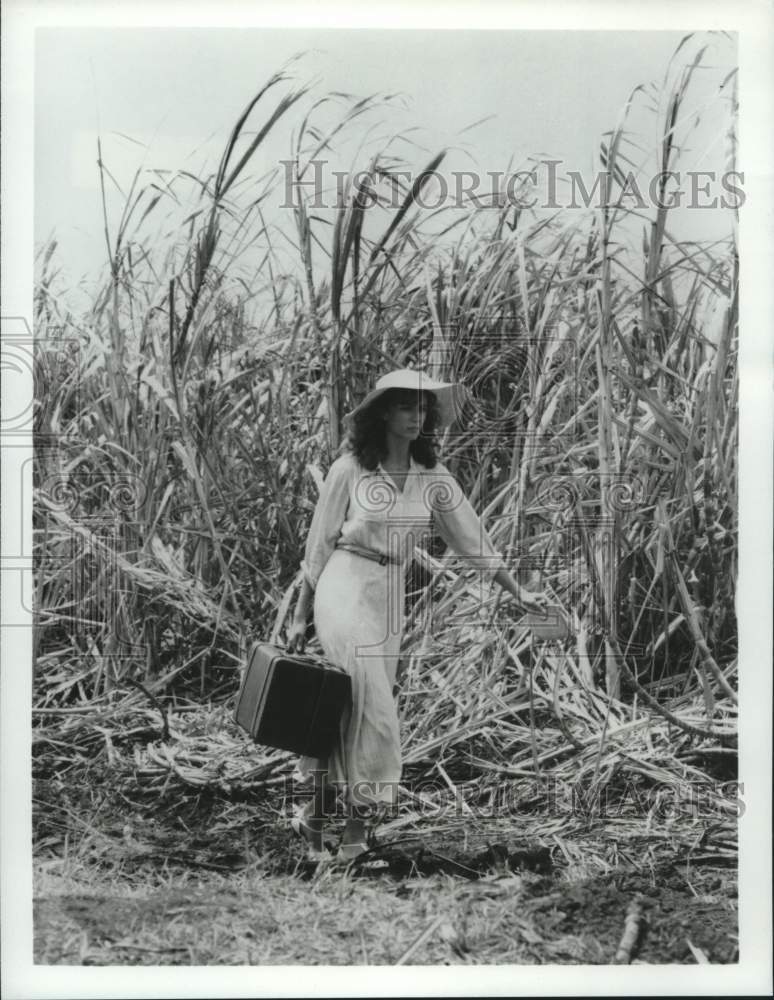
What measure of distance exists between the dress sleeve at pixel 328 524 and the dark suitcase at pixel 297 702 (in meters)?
0.32

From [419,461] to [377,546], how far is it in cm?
33

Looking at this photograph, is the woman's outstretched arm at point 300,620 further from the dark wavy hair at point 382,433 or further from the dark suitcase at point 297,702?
the dark wavy hair at point 382,433

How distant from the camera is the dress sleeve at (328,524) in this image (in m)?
4.25

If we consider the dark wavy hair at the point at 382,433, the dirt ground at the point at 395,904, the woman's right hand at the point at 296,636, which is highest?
the dark wavy hair at the point at 382,433

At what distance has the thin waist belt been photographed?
4.23m

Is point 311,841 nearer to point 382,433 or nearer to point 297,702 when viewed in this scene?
point 297,702

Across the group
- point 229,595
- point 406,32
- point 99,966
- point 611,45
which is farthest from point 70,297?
point 99,966

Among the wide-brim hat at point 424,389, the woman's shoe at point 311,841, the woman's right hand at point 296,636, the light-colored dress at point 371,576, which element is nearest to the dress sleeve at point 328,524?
the light-colored dress at point 371,576

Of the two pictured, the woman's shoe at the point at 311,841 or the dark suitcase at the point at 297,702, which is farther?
the woman's shoe at the point at 311,841

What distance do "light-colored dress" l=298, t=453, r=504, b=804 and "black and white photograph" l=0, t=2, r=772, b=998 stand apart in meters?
0.01

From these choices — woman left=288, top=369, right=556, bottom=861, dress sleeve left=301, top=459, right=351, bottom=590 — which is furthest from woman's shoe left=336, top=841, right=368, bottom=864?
dress sleeve left=301, top=459, right=351, bottom=590

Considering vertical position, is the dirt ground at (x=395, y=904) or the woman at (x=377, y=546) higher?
the woman at (x=377, y=546)

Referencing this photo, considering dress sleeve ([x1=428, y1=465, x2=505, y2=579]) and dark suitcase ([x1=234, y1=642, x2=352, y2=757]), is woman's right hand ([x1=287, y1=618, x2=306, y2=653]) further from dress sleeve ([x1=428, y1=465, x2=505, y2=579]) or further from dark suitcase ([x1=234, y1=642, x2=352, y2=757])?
dress sleeve ([x1=428, y1=465, x2=505, y2=579])

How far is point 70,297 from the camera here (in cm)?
430
